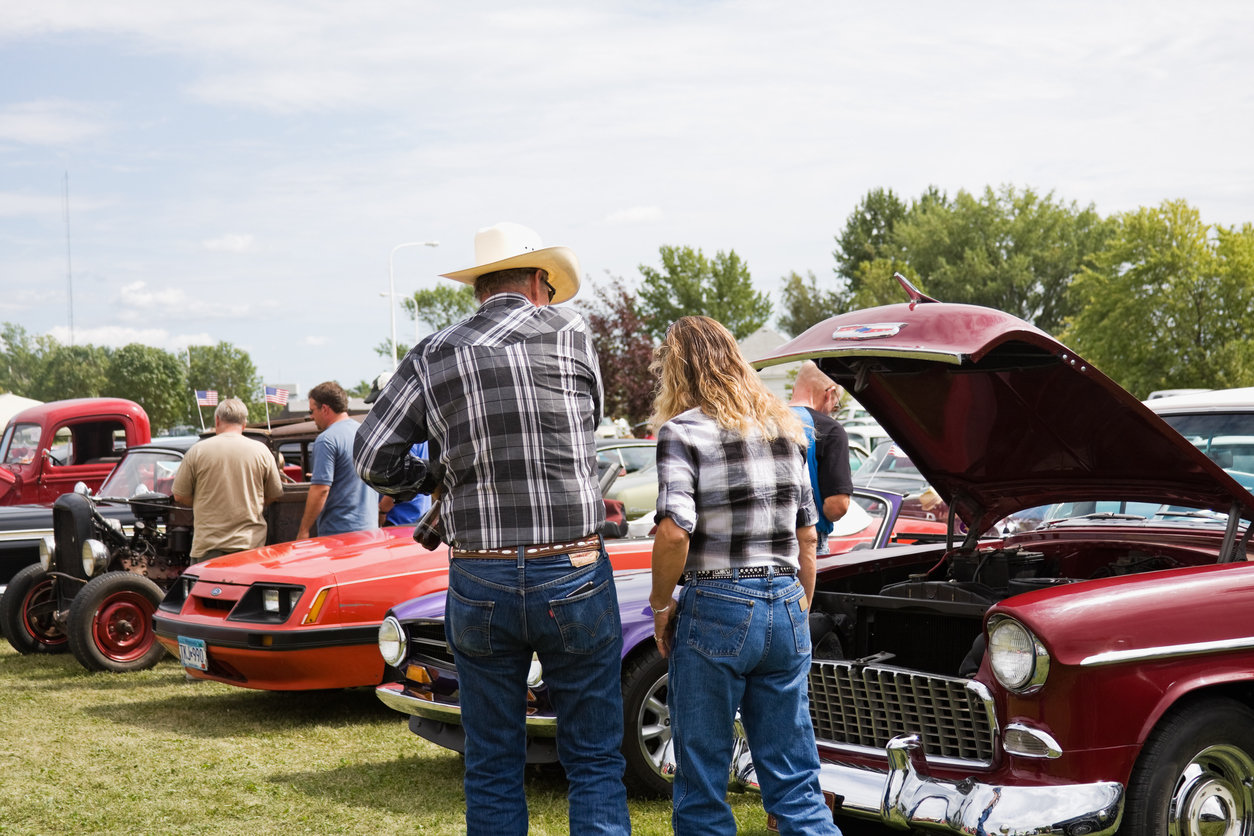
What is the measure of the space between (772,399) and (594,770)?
1.18 metres

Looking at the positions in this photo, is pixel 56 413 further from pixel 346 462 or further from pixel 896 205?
pixel 896 205

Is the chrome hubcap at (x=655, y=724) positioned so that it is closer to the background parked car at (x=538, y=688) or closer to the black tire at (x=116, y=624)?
the background parked car at (x=538, y=688)

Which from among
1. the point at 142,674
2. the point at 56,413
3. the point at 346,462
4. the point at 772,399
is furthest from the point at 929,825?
the point at 56,413

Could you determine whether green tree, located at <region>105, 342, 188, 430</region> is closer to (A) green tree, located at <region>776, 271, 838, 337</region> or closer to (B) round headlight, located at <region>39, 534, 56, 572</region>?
(A) green tree, located at <region>776, 271, 838, 337</region>

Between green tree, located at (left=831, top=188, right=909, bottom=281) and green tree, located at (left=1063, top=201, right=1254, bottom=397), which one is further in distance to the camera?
green tree, located at (left=831, top=188, right=909, bottom=281)

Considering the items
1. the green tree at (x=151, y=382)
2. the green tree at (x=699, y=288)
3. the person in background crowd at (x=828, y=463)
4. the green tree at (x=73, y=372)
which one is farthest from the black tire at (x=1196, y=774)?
the green tree at (x=73, y=372)

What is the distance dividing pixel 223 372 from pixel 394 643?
86.5 m

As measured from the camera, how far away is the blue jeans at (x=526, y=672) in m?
3.17

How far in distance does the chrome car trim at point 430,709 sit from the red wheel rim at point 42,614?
5351 mm

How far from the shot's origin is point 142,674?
8570mm

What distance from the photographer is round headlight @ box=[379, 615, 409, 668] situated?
5355mm

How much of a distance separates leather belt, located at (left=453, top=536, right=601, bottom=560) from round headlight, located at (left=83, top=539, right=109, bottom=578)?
6324 millimetres

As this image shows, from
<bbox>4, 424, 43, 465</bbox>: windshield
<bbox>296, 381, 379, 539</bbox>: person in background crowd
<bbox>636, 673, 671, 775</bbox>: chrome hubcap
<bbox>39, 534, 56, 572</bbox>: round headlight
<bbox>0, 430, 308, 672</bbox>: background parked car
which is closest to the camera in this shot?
<bbox>636, 673, 671, 775</bbox>: chrome hubcap

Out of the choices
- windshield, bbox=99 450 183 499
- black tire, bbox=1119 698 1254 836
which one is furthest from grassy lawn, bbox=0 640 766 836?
windshield, bbox=99 450 183 499
